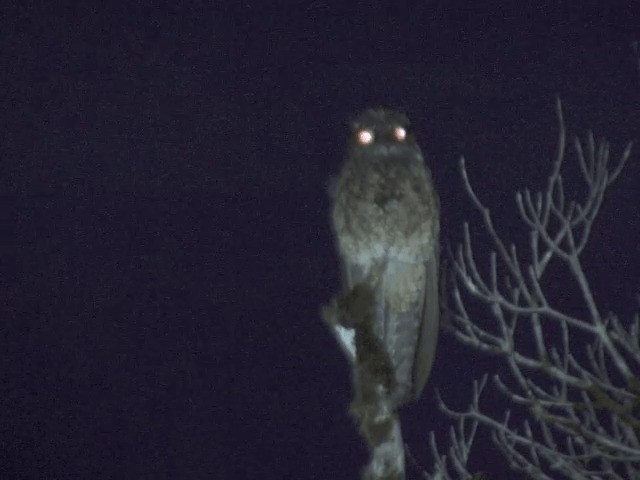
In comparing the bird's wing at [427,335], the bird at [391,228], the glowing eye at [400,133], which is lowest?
the bird's wing at [427,335]

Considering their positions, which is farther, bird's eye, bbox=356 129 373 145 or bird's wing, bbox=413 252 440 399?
bird's wing, bbox=413 252 440 399

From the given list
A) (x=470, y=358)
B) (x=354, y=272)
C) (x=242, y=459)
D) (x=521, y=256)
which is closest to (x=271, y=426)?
(x=242, y=459)

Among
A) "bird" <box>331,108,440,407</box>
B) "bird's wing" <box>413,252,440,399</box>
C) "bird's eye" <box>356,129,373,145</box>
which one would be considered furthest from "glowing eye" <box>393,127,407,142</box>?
"bird's wing" <box>413,252,440,399</box>

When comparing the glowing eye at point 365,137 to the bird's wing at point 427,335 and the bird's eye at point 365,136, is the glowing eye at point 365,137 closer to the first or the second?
the bird's eye at point 365,136

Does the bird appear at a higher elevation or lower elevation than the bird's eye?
lower

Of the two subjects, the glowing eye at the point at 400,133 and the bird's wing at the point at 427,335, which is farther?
the bird's wing at the point at 427,335

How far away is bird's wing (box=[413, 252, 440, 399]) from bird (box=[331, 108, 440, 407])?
0.09ft

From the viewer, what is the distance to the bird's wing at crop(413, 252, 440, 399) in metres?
3.76

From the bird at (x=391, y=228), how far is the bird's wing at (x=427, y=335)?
26 millimetres

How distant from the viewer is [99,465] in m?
16.4

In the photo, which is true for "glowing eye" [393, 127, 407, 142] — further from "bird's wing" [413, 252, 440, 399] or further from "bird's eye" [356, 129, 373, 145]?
"bird's wing" [413, 252, 440, 399]

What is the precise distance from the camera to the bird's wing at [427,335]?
3764 mm

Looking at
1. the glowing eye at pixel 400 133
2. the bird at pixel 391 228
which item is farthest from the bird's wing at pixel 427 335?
the glowing eye at pixel 400 133

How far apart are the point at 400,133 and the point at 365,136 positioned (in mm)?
158
